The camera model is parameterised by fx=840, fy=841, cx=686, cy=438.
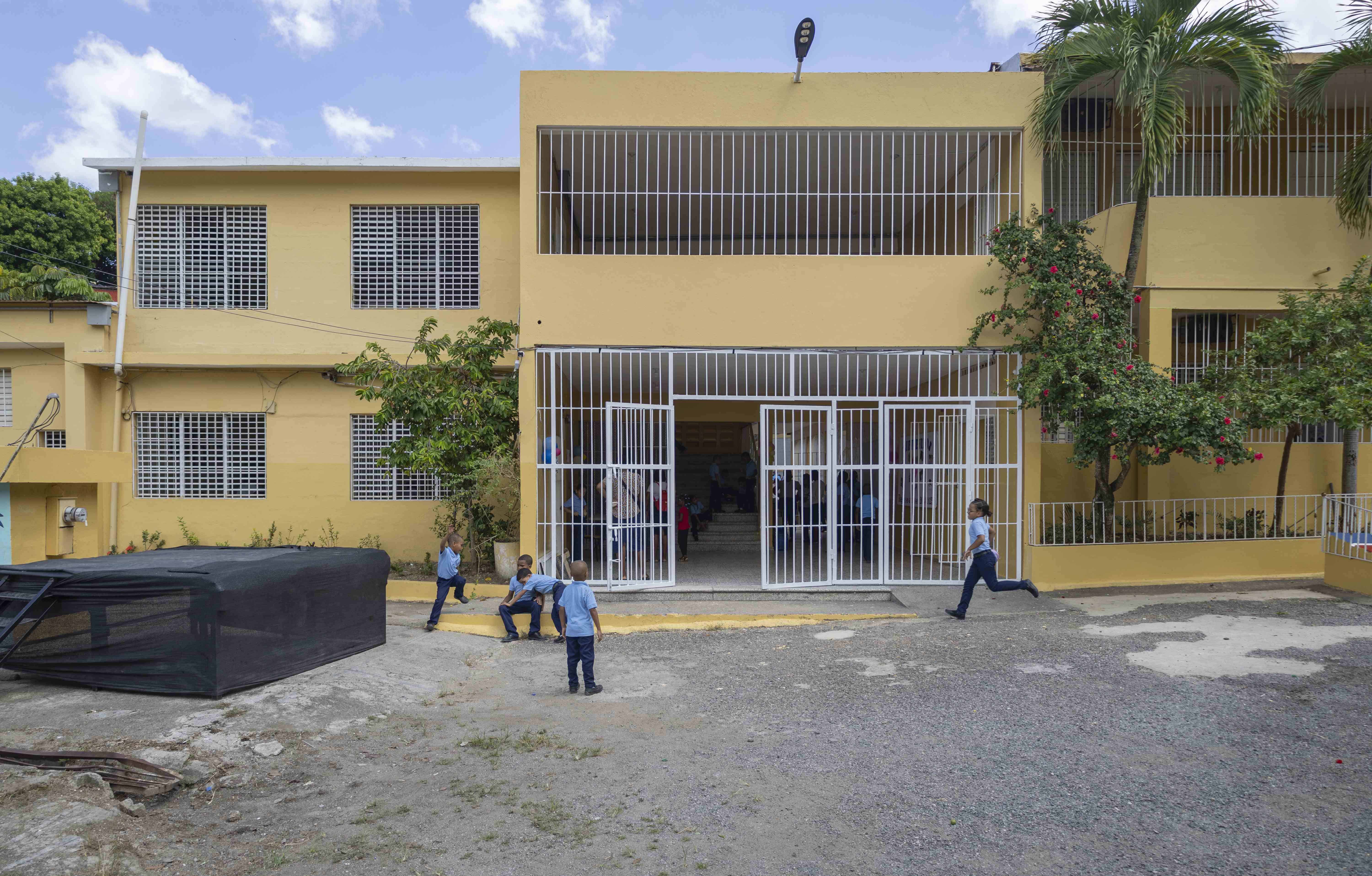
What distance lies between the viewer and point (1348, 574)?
9328 mm

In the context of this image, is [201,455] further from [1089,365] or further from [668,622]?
[1089,365]

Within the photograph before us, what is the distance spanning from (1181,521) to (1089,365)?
276cm

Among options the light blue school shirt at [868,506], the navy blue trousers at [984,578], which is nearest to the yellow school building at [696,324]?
the light blue school shirt at [868,506]

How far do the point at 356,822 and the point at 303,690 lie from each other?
8.64 ft

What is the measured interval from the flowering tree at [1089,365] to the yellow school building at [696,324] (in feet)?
1.72

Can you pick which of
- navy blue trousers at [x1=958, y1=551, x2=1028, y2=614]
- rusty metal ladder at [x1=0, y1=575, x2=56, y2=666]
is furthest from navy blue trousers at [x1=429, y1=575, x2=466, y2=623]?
navy blue trousers at [x1=958, y1=551, x2=1028, y2=614]

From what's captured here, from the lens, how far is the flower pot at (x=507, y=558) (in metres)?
11.5

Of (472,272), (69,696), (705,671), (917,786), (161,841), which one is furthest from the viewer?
(472,272)

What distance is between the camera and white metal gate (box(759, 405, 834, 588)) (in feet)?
34.5

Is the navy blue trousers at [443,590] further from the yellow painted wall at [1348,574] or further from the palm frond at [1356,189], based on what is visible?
the palm frond at [1356,189]

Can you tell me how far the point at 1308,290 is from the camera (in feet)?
35.3

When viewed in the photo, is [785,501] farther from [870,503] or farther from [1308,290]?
[1308,290]

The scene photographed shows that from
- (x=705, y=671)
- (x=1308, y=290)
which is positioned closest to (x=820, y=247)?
(x=1308, y=290)

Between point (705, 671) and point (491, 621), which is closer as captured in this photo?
point (705, 671)
